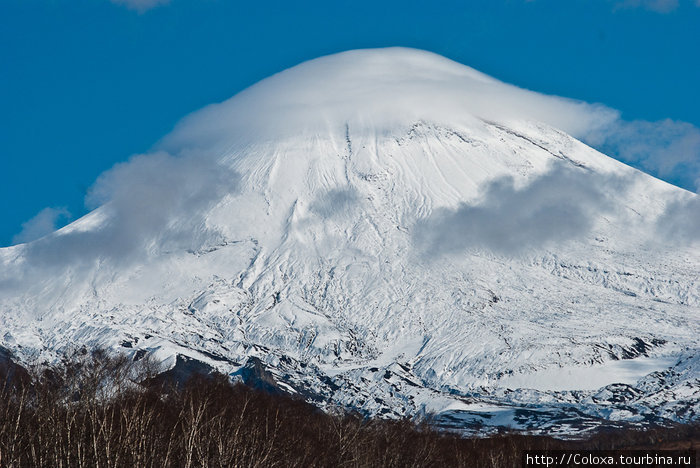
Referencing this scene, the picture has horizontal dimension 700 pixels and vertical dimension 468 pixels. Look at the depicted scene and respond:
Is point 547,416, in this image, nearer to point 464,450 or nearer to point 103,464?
point 464,450

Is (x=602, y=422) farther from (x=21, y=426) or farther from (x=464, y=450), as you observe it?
(x=21, y=426)

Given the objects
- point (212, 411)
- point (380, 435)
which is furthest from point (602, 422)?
point (212, 411)

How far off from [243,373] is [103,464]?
6736 inches

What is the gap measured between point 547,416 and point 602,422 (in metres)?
11.7

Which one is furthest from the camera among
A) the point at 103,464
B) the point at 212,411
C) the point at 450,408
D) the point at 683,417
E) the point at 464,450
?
the point at 450,408

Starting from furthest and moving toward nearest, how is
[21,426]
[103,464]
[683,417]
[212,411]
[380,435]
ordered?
[683,417] → [380,435] → [212,411] → [21,426] → [103,464]

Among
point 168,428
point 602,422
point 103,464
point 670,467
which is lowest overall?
Answer: point 103,464

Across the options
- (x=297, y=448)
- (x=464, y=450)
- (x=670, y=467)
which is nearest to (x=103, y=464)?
(x=297, y=448)

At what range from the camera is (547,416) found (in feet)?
620

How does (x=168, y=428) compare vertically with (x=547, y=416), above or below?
below

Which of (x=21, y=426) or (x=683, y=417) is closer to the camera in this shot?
(x=21, y=426)

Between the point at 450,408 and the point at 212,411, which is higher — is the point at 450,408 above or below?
above

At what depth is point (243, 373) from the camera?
196 m

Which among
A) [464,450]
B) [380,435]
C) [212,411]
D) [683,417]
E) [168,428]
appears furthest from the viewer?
[683,417]
